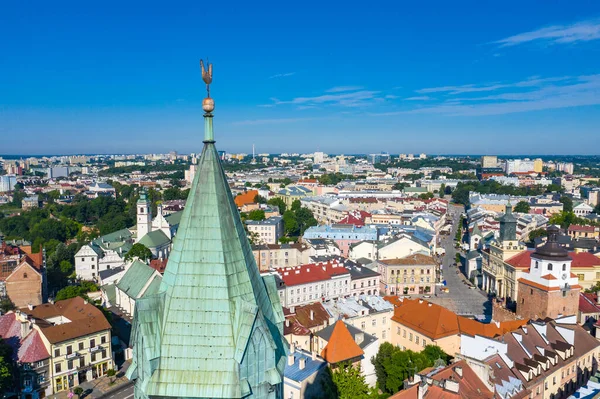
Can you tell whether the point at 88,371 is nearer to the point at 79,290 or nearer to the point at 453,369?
the point at 79,290

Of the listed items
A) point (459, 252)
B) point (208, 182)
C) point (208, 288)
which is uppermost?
point (208, 182)

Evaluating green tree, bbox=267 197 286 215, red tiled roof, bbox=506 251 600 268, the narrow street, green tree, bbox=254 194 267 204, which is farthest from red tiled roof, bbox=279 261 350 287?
green tree, bbox=254 194 267 204

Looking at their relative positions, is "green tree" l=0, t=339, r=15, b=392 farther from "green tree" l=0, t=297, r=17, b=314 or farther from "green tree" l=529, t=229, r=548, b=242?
"green tree" l=529, t=229, r=548, b=242

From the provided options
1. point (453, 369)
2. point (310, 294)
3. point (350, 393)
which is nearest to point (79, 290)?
point (310, 294)

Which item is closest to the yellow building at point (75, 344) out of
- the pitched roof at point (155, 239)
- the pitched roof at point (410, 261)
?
the pitched roof at point (155, 239)

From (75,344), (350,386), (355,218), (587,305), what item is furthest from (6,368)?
(355,218)

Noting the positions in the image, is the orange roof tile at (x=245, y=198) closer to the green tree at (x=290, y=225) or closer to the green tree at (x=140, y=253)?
the green tree at (x=290, y=225)

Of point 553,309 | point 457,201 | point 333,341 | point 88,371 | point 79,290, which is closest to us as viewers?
point 333,341
